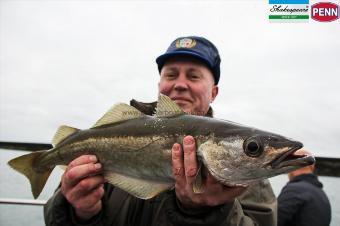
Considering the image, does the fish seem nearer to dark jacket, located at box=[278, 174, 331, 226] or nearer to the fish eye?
the fish eye

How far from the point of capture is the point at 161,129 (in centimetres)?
321

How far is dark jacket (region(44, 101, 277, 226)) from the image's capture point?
9.88 feet

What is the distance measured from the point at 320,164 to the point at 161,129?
16.7 ft

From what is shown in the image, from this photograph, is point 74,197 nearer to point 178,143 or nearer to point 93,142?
point 93,142

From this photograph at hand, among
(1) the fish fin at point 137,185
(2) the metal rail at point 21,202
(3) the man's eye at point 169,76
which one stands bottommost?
(2) the metal rail at point 21,202

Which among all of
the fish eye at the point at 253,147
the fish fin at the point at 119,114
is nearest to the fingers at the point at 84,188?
the fish fin at the point at 119,114

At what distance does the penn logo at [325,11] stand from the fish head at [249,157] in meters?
9.39

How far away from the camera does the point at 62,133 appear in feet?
12.3

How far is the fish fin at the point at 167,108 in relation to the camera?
10.8ft

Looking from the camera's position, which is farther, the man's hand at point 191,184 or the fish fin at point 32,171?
the fish fin at point 32,171

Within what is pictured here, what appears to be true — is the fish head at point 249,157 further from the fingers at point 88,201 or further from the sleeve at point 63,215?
the sleeve at point 63,215

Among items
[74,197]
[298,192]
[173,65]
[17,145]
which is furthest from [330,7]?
[74,197]

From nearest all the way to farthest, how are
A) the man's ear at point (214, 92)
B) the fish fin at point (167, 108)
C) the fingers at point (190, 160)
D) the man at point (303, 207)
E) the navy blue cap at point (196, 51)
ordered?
the fingers at point (190, 160) < the fish fin at point (167, 108) < the navy blue cap at point (196, 51) < the man's ear at point (214, 92) < the man at point (303, 207)

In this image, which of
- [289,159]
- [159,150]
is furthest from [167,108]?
[289,159]
